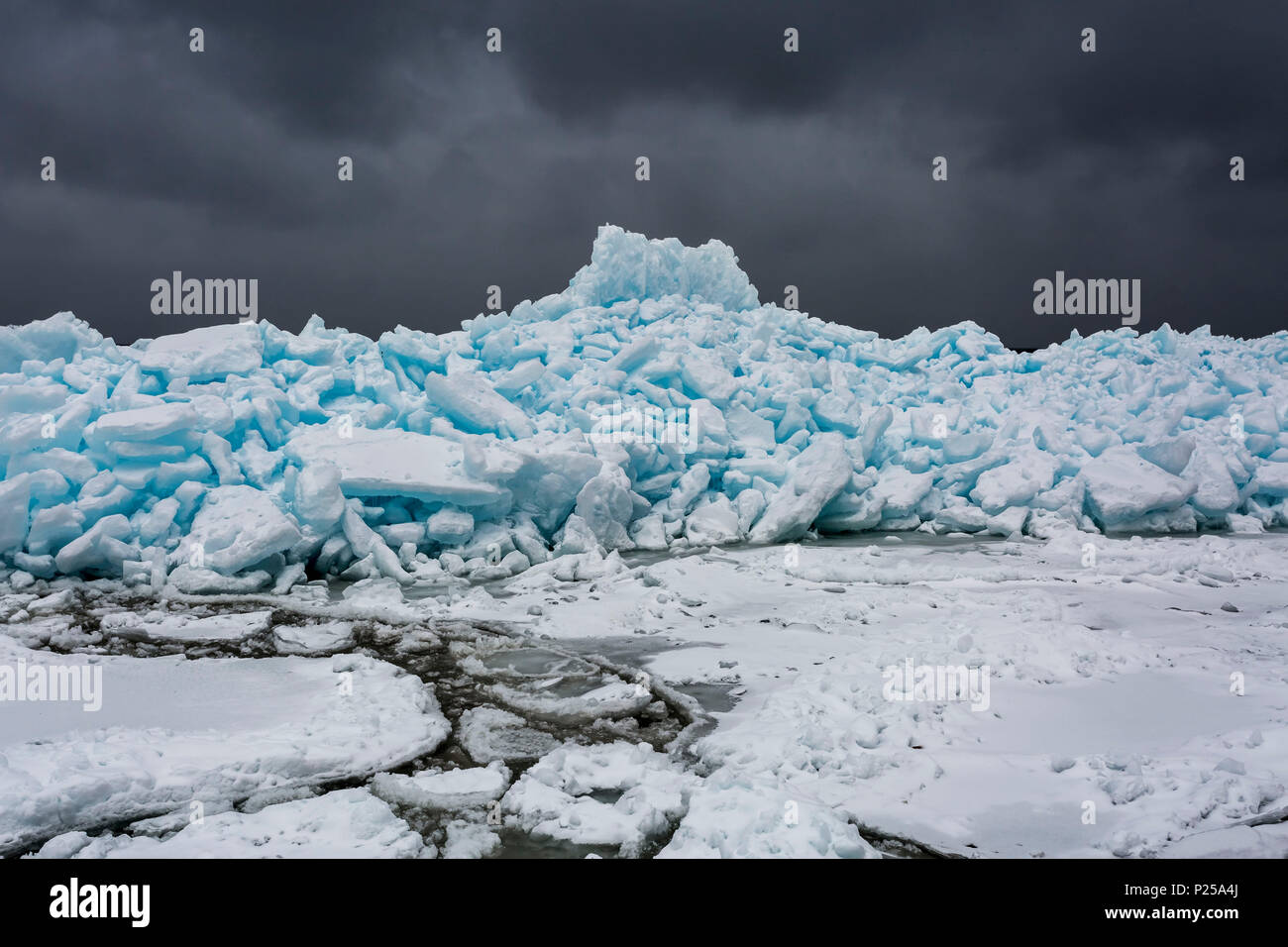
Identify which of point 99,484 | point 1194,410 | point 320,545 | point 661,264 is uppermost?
point 661,264

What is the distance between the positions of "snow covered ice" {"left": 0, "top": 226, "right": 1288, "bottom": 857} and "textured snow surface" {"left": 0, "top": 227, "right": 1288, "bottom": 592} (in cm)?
4

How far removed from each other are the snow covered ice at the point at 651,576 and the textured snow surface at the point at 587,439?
41mm

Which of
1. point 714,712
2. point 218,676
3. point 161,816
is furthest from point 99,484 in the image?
point 714,712

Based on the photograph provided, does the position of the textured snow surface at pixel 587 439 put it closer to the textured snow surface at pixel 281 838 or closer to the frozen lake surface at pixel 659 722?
the frozen lake surface at pixel 659 722

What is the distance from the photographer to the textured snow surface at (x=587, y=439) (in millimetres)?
6000

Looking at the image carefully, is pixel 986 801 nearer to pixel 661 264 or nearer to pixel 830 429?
pixel 830 429

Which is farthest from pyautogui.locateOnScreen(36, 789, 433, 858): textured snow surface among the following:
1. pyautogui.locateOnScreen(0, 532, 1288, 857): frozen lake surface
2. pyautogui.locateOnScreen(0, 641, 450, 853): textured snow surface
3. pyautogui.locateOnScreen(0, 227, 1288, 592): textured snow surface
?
pyautogui.locateOnScreen(0, 227, 1288, 592): textured snow surface

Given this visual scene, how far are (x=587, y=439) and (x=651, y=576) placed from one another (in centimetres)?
206

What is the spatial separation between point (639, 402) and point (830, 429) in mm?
2221

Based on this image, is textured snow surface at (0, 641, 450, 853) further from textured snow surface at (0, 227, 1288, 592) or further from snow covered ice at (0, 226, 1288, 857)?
textured snow surface at (0, 227, 1288, 592)

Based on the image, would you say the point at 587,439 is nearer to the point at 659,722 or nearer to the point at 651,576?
the point at 651,576

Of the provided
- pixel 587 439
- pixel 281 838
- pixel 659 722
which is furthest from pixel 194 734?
pixel 587 439
